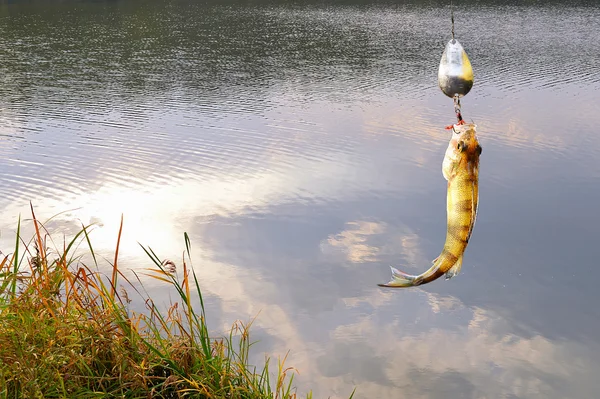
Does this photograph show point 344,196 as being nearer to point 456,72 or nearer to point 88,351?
point 88,351

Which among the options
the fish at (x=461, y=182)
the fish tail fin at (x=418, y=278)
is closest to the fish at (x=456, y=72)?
the fish at (x=461, y=182)

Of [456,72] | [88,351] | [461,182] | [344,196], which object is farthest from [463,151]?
[344,196]

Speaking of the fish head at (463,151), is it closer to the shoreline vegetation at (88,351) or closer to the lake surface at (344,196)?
the shoreline vegetation at (88,351)

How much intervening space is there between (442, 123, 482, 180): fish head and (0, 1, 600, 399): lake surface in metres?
4.40

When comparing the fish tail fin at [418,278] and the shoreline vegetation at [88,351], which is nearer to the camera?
the fish tail fin at [418,278]

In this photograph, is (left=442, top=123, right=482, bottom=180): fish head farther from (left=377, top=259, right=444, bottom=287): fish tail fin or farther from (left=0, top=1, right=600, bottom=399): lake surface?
(left=0, top=1, right=600, bottom=399): lake surface

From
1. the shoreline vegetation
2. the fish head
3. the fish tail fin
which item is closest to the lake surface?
the shoreline vegetation

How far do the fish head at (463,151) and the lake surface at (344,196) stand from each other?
4.40 meters

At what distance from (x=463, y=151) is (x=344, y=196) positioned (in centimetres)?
780

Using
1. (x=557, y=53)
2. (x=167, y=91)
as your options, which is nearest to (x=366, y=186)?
(x=167, y=91)

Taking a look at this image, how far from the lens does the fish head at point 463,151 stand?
1.30 metres

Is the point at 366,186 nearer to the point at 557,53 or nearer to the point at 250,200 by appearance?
the point at 250,200

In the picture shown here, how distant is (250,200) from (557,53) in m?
14.7

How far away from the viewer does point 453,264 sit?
4.44ft
